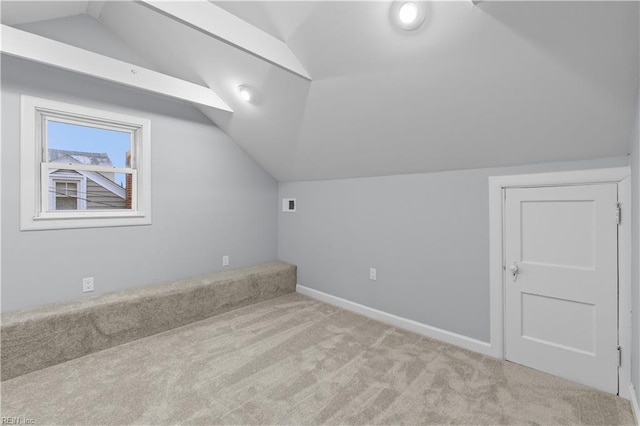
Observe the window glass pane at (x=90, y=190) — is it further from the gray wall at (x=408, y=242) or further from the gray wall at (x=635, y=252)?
the gray wall at (x=635, y=252)

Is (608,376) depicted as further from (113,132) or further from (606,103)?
(113,132)

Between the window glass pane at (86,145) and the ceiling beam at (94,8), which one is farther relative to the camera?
the window glass pane at (86,145)

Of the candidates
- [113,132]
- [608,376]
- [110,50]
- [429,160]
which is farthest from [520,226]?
[110,50]

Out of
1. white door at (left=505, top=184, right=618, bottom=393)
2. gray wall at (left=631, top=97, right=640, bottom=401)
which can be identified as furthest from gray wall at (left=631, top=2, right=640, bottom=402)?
white door at (left=505, top=184, right=618, bottom=393)

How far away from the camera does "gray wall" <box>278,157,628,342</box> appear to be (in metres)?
2.54

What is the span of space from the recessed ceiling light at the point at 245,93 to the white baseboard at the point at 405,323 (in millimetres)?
2440

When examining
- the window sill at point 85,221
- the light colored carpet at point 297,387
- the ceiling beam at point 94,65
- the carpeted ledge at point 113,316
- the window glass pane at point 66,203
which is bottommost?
the light colored carpet at point 297,387

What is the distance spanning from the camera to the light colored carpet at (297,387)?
Answer: 178cm

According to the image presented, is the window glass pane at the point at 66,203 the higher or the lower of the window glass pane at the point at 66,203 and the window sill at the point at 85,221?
the higher

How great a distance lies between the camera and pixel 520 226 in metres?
2.33

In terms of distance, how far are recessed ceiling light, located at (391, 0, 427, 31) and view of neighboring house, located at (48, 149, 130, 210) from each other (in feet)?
9.78

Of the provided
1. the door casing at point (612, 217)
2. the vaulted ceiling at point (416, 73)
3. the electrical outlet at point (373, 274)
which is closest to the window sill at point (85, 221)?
the vaulted ceiling at point (416, 73)

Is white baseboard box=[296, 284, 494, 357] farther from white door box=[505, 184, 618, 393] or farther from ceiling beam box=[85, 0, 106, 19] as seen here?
ceiling beam box=[85, 0, 106, 19]

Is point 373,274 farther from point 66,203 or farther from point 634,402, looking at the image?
point 66,203
